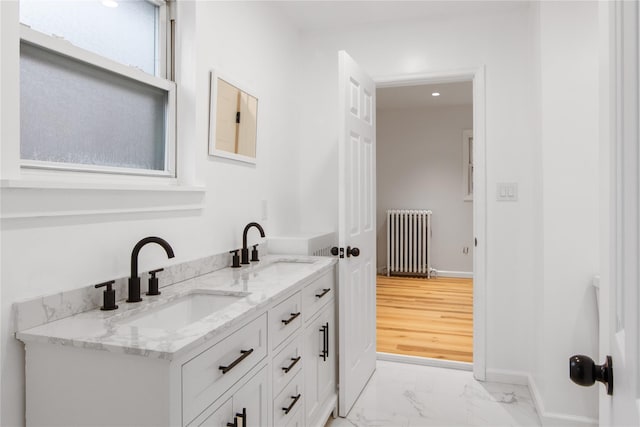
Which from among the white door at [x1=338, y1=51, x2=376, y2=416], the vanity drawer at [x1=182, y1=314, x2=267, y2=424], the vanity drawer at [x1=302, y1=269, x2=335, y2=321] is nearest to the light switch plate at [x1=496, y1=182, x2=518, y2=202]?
the white door at [x1=338, y1=51, x2=376, y2=416]

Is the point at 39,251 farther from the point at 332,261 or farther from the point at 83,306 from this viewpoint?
the point at 332,261

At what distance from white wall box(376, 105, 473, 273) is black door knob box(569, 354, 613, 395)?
226 inches

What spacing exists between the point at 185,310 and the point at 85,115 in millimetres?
767

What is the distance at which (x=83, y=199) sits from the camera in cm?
136

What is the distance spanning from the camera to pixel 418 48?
10.0ft

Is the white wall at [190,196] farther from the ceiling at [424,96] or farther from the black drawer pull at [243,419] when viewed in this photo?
the ceiling at [424,96]

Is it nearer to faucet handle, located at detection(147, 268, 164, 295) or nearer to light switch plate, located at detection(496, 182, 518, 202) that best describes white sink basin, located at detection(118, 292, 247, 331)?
faucet handle, located at detection(147, 268, 164, 295)

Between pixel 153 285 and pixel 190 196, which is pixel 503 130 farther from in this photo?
pixel 153 285

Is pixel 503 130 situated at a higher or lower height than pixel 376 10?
lower

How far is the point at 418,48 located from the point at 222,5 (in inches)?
57.5

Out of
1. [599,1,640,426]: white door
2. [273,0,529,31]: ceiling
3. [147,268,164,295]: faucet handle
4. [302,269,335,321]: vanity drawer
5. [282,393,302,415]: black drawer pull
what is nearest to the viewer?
[599,1,640,426]: white door

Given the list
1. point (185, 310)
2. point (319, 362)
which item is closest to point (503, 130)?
point (319, 362)

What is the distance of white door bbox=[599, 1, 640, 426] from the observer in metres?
0.53

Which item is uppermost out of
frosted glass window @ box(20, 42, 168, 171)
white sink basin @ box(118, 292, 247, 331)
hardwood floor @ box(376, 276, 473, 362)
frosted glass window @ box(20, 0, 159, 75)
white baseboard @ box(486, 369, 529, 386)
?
frosted glass window @ box(20, 0, 159, 75)
